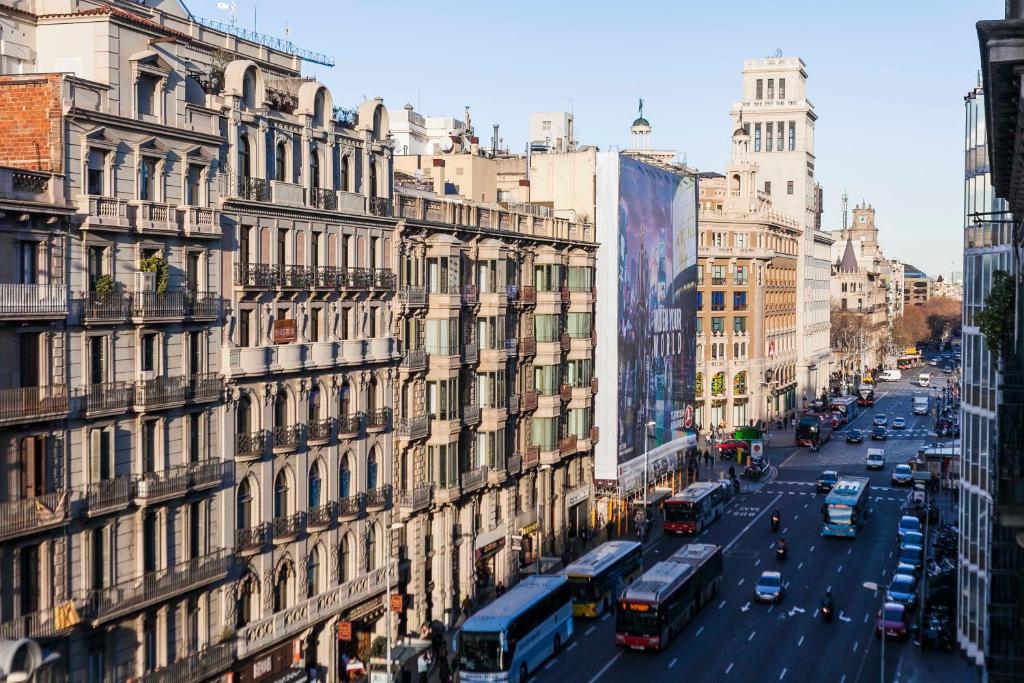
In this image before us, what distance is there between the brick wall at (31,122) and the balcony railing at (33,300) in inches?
138

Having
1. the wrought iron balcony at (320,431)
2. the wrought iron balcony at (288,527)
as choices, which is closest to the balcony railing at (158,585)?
the wrought iron balcony at (288,527)

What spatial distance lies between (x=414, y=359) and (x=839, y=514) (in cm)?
3551

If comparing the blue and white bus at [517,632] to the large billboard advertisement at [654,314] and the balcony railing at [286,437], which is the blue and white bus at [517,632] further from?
the large billboard advertisement at [654,314]

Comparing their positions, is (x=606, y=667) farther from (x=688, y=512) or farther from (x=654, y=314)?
(x=654, y=314)

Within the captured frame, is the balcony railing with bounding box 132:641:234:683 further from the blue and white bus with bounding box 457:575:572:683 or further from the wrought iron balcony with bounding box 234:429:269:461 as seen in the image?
the blue and white bus with bounding box 457:575:572:683

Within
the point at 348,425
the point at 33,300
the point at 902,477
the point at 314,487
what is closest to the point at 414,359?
the point at 348,425

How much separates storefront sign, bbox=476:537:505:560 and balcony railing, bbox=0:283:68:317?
3102 centimetres

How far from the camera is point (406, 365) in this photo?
57.2 meters

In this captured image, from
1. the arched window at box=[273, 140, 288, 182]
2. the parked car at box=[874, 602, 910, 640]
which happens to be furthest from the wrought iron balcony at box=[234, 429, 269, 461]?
the parked car at box=[874, 602, 910, 640]

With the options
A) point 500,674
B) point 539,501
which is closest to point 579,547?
point 539,501

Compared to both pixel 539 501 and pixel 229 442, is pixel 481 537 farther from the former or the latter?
pixel 229 442

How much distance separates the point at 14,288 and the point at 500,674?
932 inches

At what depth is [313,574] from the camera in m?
50.4

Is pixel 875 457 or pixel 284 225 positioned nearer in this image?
pixel 284 225
